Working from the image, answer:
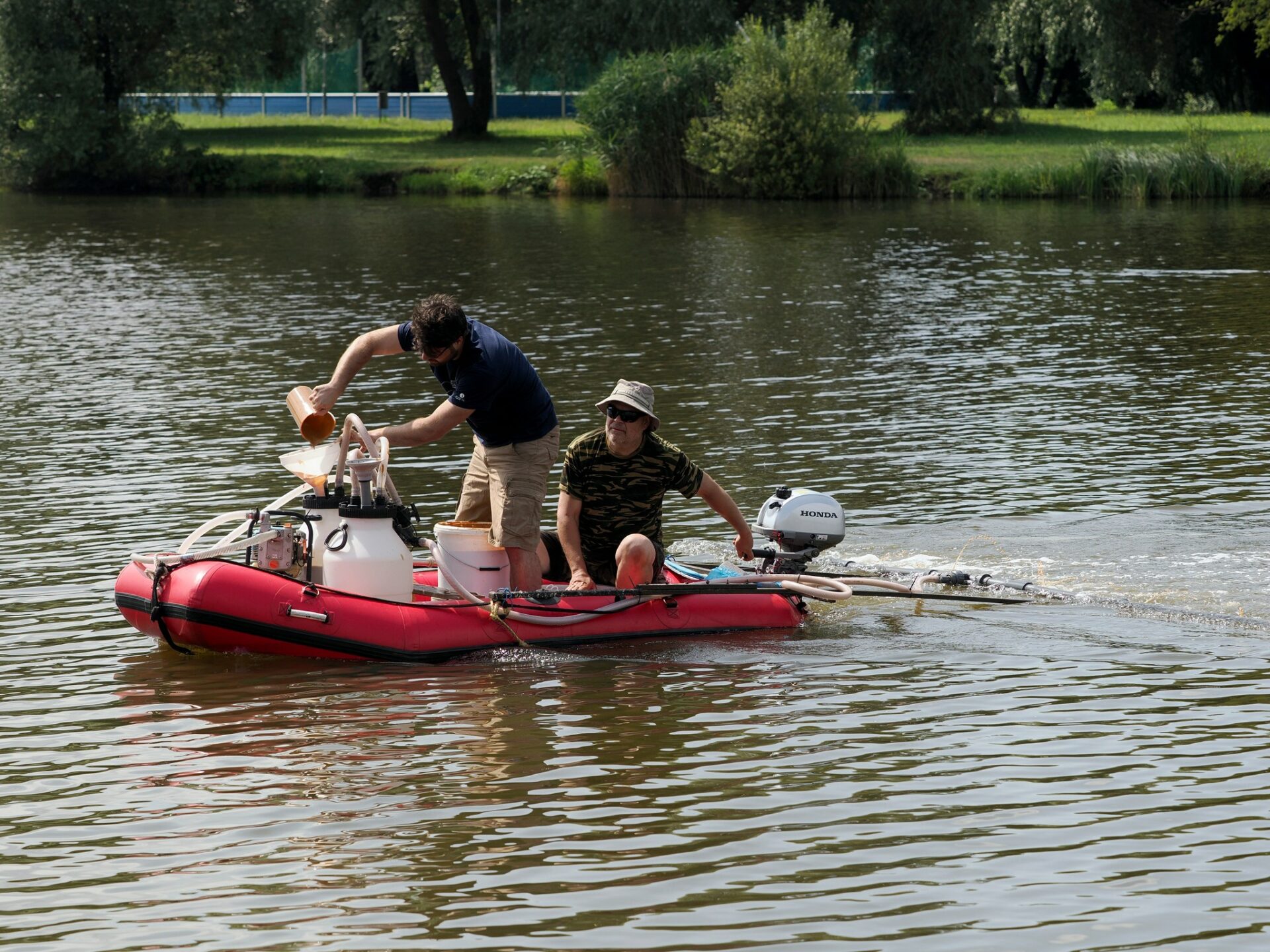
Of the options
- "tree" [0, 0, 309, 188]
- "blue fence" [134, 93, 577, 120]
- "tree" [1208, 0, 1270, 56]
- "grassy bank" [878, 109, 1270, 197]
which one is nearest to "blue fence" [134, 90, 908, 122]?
"blue fence" [134, 93, 577, 120]

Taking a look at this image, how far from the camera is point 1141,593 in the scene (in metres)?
9.77

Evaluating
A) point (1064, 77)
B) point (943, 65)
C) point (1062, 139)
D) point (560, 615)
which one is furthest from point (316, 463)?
point (1064, 77)

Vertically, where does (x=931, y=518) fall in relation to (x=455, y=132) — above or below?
below

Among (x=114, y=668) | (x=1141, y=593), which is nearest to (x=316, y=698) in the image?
(x=114, y=668)

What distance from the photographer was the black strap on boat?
28.3ft

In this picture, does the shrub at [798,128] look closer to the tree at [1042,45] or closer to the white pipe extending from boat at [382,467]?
the tree at [1042,45]

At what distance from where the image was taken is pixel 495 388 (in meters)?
8.73

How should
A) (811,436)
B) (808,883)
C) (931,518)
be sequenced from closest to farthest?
(808,883) < (931,518) < (811,436)

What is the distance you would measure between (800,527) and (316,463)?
267 centimetres

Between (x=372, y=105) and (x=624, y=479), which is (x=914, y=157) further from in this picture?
(x=624, y=479)

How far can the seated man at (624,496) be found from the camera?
8.95 m

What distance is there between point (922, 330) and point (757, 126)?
1893 centimetres

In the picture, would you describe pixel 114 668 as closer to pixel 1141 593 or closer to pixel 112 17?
pixel 1141 593

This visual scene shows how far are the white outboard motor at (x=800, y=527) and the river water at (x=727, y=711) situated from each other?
0.41 metres
